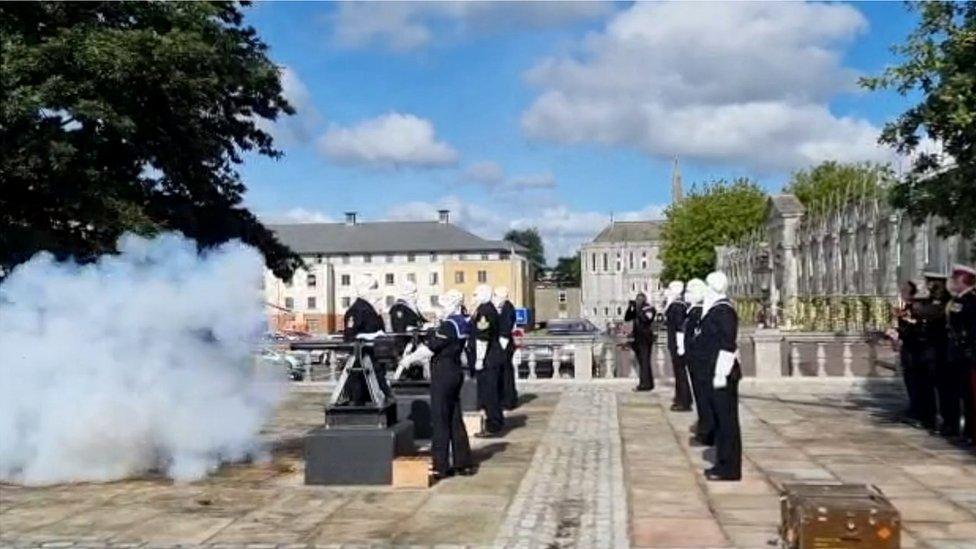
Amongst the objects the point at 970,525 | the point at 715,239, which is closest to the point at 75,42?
the point at 970,525

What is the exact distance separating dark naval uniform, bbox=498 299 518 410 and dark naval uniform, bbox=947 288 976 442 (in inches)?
239

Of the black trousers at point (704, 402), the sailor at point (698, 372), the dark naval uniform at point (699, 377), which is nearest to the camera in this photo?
the black trousers at point (704, 402)

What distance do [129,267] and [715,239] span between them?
88472 mm

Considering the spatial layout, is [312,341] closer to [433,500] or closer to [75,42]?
[433,500]

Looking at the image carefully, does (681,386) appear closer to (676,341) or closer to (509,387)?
(676,341)

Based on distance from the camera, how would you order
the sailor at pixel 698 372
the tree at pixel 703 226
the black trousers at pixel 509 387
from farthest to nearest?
the tree at pixel 703 226 < the black trousers at pixel 509 387 < the sailor at pixel 698 372

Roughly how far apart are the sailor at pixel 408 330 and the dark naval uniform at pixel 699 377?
117 inches

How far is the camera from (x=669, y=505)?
1023 centimetres

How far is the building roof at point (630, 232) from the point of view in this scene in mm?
155450

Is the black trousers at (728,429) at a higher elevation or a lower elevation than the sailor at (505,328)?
lower

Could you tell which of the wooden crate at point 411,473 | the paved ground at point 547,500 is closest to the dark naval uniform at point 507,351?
the paved ground at point 547,500

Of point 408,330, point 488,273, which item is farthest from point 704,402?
point 488,273

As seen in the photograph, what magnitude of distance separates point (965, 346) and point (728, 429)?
13.3ft

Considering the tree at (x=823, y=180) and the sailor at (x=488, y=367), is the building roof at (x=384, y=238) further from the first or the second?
the sailor at (x=488, y=367)
